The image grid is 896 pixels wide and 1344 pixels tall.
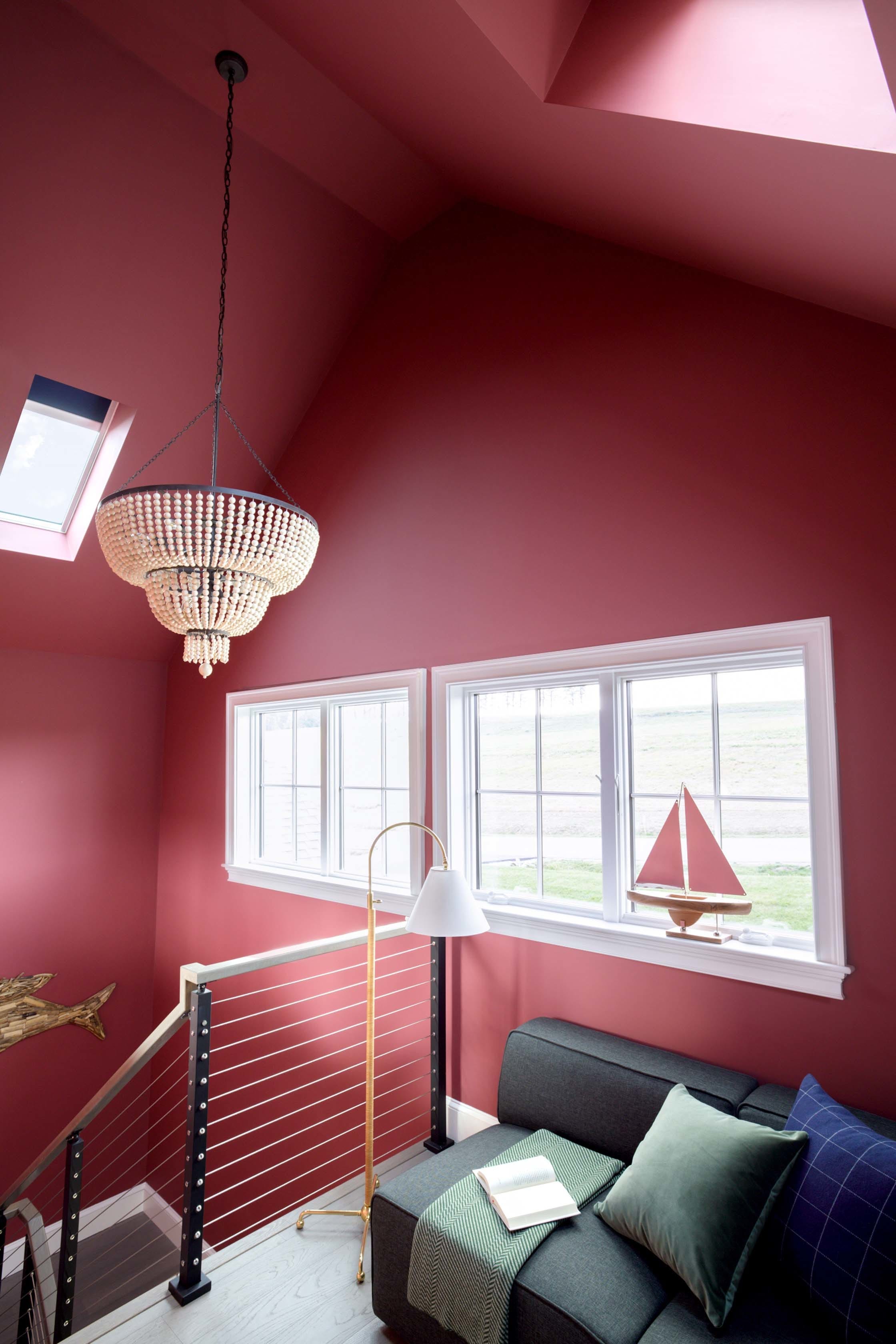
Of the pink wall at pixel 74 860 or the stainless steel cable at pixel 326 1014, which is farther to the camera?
the pink wall at pixel 74 860

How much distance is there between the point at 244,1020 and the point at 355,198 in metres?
3.96

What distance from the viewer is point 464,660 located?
2.99 meters

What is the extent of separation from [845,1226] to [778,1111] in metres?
0.41

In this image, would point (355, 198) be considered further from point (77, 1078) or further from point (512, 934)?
point (77, 1078)

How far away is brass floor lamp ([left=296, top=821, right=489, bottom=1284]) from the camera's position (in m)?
2.25

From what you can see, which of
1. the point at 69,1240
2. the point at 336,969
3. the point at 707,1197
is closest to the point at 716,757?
the point at 707,1197

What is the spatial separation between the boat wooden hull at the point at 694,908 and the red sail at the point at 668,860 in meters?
0.05

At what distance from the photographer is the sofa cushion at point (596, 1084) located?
2055mm

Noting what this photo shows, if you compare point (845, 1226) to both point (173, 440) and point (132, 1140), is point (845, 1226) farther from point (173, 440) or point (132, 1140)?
point (132, 1140)

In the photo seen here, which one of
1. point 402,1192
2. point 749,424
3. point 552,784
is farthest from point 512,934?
point 749,424

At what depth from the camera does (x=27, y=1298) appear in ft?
9.89

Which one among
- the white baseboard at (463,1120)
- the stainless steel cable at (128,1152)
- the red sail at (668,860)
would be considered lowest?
the stainless steel cable at (128,1152)

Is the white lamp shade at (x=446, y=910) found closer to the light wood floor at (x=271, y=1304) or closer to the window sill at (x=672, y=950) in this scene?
the window sill at (x=672, y=950)

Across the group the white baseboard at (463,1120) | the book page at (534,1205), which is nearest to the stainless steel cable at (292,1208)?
the white baseboard at (463,1120)
